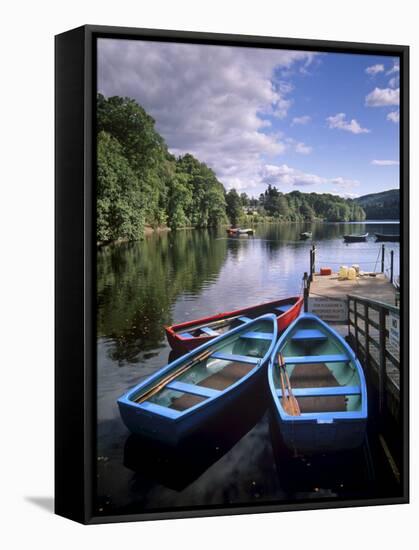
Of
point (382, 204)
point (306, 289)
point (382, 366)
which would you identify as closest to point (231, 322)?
point (306, 289)

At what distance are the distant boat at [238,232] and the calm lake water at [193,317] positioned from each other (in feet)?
0.17

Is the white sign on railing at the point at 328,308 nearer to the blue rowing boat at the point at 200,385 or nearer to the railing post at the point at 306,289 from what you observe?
the railing post at the point at 306,289

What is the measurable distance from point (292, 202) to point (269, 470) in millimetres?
1890

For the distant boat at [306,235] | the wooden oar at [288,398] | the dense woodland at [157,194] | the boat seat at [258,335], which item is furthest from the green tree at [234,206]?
the wooden oar at [288,398]

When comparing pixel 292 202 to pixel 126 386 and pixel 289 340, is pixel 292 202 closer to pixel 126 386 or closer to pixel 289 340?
pixel 289 340

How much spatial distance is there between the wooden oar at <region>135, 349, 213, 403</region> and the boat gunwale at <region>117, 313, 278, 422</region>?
0.12 ft

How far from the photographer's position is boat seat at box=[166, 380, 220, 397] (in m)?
5.19

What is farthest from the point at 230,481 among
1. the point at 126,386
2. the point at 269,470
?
→ the point at 126,386

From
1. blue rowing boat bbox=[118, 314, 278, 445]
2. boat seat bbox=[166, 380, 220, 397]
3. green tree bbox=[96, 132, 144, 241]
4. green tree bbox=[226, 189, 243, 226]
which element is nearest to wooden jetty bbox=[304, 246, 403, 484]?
blue rowing boat bbox=[118, 314, 278, 445]

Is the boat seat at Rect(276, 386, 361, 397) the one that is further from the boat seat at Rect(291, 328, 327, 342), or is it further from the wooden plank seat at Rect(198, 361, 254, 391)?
the boat seat at Rect(291, 328, 327, 342)

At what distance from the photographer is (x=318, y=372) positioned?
17.7 feet

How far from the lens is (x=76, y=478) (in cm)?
493

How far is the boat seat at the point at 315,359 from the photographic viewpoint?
538cm

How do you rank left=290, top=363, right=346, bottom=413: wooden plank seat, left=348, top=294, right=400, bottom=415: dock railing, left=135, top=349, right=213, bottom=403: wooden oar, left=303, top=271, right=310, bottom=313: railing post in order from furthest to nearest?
1. left=348, top=294, right=400, bottom=415: dock railing
2. left=303, top=271, right=310, bottom=313: railing post
3. left=290, top=363, right=346, bottom=413: wooden plank seat
4. left=135, top=349, right=213, bottom=403: wooden oar
